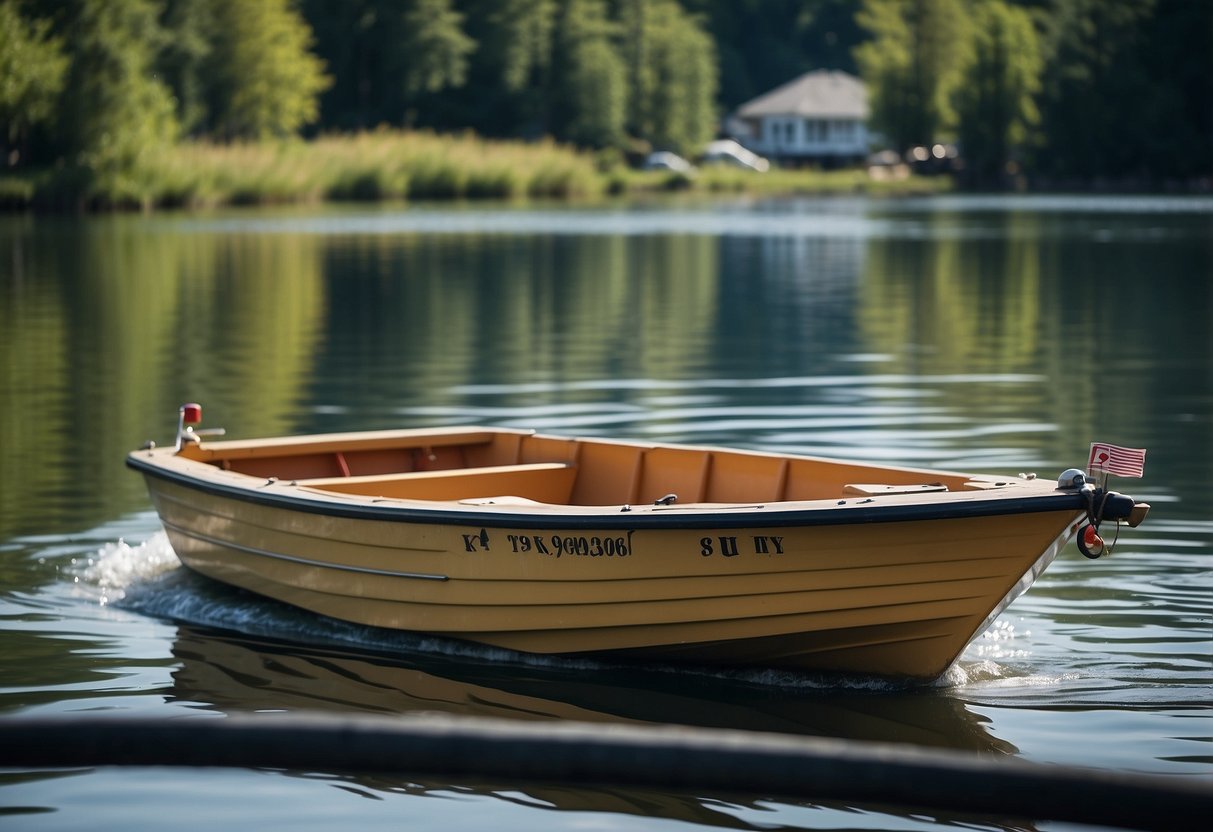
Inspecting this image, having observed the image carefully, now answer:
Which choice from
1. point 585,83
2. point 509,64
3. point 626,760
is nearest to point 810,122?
point 585,83

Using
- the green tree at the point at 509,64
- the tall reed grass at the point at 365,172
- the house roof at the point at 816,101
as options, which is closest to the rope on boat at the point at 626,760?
the tall reed grass at the point at 365,172

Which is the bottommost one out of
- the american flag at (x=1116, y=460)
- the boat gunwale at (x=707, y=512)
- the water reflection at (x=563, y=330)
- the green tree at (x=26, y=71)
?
the water reflection at (x=563, y=330)

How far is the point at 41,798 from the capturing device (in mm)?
6410

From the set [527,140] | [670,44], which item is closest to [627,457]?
[527,140]

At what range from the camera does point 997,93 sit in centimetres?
9806

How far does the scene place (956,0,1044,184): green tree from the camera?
98375 millimetres

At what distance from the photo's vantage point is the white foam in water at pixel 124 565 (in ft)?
33.9

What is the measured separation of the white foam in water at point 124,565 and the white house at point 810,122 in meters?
119

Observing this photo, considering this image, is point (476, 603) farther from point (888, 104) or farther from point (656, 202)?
point (888, 104)

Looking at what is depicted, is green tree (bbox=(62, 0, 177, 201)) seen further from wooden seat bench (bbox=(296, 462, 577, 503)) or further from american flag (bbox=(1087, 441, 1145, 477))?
american flag (bbox=(1087, 441, 1145, 477))

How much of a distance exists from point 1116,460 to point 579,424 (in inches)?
369

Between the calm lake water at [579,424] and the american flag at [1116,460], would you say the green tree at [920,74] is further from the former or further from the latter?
the american flag at [1116,460]

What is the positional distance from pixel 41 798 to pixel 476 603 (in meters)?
2.48

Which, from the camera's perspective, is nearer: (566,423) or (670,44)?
(566,423)
